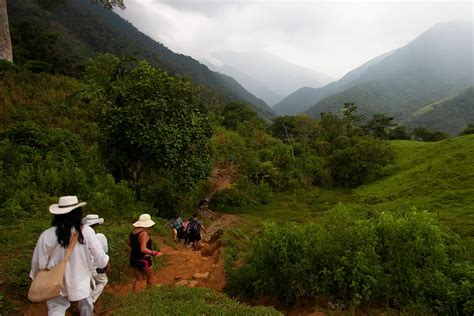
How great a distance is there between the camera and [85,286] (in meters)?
4.19

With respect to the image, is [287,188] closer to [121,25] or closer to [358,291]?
[358,291]

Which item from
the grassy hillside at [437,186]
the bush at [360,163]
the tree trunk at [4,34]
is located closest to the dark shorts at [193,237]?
the grassy hillside at [437,186]

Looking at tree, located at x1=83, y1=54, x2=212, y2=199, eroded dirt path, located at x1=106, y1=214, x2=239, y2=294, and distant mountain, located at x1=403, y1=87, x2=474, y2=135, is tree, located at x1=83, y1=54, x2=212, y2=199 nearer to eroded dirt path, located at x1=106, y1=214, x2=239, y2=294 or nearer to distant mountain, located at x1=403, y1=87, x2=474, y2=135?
eroded dirt path, located at x1=106, y1=214, x2=239, y2=294

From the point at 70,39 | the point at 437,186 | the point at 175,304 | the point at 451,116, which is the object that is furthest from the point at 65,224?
the point at 451,116

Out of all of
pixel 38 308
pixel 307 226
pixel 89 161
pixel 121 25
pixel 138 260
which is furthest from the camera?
pixel 121 25

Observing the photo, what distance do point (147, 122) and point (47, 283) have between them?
9000mm

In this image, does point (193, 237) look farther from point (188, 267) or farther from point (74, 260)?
point (74, 260)

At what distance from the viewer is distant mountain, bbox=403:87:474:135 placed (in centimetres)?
10862

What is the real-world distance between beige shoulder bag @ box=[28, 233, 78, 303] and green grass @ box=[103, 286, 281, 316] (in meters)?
1.66

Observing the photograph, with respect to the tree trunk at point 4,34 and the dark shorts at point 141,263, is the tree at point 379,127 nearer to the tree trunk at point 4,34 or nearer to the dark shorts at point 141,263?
the tree trunk at point 4,34

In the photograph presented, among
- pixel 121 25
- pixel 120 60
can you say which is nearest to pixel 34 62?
pixel 120 60

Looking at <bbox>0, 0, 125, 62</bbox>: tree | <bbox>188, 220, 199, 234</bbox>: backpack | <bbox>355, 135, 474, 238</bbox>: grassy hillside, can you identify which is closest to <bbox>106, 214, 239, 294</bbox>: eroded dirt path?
<bbox>188, 220, 199, 234</bbox>: backpack

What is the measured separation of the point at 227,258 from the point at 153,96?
6313 mm

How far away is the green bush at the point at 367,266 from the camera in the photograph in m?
6.76
